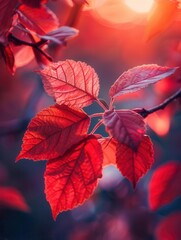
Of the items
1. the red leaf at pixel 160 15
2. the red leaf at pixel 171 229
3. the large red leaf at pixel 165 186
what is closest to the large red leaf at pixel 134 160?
the red leaf at pixel 160 15

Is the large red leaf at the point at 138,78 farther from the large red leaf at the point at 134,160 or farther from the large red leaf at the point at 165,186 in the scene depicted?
the large red leaf at the point at 165,186

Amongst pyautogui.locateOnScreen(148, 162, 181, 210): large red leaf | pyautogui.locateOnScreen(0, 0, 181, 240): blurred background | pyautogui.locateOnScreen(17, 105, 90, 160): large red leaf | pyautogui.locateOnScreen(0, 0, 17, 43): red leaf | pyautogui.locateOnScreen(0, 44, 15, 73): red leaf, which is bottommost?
pyautogui.locateOnScreen(0, 0, 181, 240): blurred background

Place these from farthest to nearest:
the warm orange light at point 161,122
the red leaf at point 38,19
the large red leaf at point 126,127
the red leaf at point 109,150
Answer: the warm orange light at point 161,122
the red leaf at point 38,19
the red leaf at point 109,150
the large red leaf at point 126,127

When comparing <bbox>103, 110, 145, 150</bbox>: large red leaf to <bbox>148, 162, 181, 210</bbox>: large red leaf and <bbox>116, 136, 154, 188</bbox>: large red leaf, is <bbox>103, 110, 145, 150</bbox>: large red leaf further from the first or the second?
<bbox>148, 162, 181, 210</bbox>: large red leaf

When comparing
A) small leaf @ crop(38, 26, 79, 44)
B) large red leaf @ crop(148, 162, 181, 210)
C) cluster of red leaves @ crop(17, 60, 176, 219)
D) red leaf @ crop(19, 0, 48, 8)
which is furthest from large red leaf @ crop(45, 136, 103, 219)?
A: large red leaf @ crop(148, 162, 181, 210)

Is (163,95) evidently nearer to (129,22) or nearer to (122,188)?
(122,188)

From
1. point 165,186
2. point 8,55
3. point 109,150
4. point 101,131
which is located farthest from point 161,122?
point 101,131
